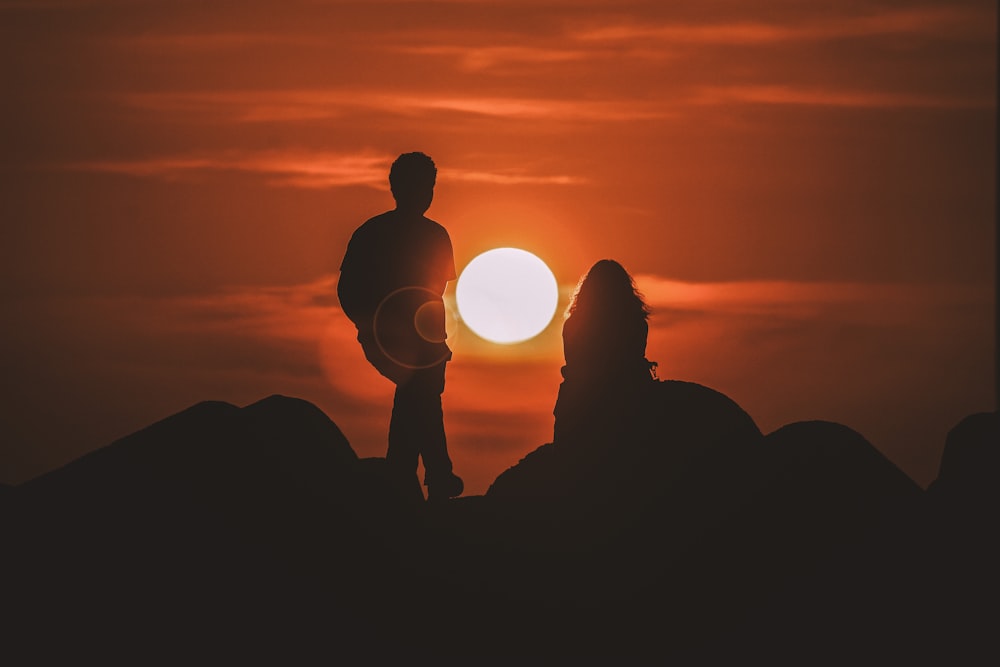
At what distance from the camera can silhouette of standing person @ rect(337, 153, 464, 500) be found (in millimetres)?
11492

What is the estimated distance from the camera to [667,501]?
10.3m

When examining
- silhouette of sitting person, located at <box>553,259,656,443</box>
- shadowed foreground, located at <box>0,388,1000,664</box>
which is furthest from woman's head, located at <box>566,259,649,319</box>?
shadowed foreground, located at <box>0,388,1000,664</box>

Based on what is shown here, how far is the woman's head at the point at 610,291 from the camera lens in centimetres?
950

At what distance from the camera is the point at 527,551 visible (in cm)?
1067

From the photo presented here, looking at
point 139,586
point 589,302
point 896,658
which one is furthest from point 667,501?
point 139,586

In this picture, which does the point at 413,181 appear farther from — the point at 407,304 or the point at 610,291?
the point at 610,291

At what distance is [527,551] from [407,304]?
246 centimetres

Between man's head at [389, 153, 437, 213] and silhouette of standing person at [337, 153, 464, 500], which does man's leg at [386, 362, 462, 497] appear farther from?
man's head at [389, 153, 437, 213]

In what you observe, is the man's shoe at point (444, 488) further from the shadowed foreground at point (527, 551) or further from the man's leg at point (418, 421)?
the shadowed foreground at point (527, 551)

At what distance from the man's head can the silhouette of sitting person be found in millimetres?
2251

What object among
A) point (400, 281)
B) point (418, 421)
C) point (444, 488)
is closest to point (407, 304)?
point (400, 281)

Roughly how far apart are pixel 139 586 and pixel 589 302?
4502mm

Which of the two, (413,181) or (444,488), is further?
(444,488)

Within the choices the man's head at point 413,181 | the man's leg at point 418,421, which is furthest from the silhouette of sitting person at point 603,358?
the man's head at point 413,181
